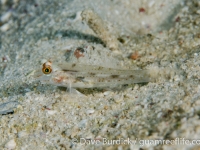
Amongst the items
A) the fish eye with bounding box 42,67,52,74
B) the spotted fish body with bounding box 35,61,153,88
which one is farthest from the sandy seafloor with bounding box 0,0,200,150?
the fish eye with bounding box 42,67,52,74

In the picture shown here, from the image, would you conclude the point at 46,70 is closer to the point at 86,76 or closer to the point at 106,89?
the point at 86,76

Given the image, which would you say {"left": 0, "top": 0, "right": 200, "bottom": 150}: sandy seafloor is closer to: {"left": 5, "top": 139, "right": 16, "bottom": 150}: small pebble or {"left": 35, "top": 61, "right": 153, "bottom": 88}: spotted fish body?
{"left": 5, "top": 139, "right": 16, "bottom": 150}: small pebble

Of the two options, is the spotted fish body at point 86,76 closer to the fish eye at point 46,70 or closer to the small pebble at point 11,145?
the fish eye at point 46,70

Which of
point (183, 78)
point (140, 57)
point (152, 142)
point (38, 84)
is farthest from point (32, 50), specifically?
point (152, 142)

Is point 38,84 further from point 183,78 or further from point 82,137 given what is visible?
point 183,78

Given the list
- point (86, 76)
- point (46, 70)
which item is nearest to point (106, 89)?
point (86, 76)
